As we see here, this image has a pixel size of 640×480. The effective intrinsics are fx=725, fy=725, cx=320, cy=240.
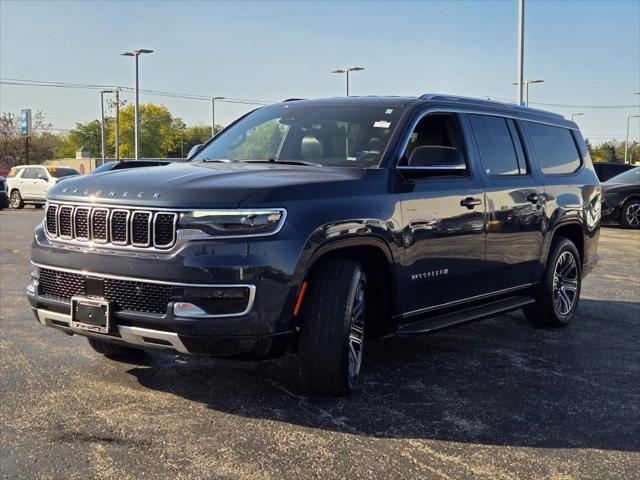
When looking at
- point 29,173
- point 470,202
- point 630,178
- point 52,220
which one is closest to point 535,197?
point 470,202

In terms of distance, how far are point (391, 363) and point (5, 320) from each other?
359cm

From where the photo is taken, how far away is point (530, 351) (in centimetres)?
572

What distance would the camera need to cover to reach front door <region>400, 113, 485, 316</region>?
15.4 ft

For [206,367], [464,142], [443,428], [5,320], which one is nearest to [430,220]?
[464,142]

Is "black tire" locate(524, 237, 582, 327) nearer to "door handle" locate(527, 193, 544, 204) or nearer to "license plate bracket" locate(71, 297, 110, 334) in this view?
"door handle" locate(527, 193, 544, 204)

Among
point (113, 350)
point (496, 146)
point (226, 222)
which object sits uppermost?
point (496, 146)

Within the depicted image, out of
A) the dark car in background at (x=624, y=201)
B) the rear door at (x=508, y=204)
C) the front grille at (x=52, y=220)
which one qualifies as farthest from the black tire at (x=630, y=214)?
the front grille at (x=52, y=220)

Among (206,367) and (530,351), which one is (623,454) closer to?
(530,351)

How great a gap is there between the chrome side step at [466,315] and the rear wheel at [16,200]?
24808 mm

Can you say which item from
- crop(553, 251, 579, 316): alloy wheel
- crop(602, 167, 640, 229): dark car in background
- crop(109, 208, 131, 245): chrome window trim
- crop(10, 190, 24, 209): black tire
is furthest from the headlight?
crop(10, 190, 24, 209): black tire

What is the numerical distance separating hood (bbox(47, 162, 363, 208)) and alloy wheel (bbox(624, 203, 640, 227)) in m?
14.6

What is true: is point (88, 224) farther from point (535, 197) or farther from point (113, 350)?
point (535, 197)

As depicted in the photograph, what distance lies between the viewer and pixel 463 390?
459cm

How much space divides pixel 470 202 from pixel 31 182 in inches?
964
